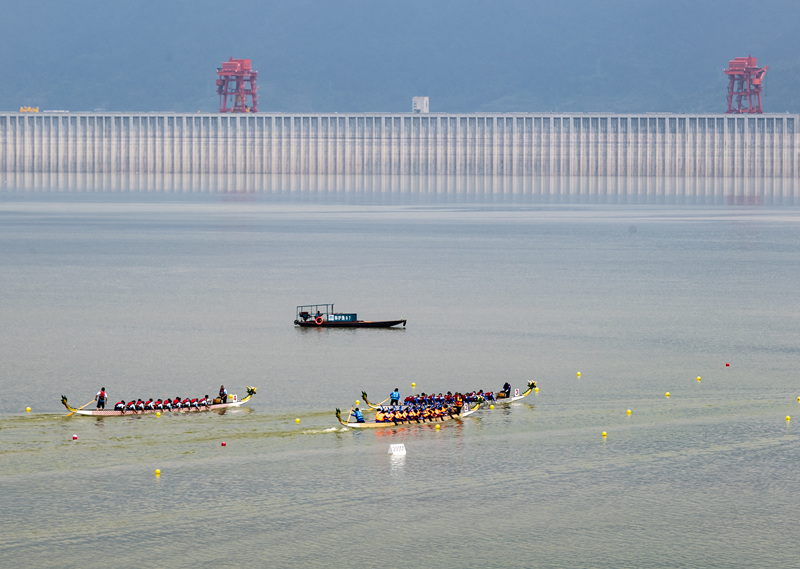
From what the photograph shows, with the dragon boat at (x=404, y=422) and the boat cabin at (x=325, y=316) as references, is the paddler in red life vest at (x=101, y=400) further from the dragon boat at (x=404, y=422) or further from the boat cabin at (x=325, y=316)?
the boat cabin at (x=325, y=316)

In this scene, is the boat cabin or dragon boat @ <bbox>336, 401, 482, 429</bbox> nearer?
dragon boat @ <bbox>336, 401, 482, 429</bbox>

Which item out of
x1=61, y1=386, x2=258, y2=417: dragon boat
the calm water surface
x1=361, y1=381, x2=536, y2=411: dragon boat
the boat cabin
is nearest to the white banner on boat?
the calm water surface

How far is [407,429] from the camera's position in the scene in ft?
149

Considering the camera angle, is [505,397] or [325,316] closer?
[505,397]

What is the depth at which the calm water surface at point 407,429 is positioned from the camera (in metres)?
33.9

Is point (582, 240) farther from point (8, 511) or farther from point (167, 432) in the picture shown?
point (8, 511)

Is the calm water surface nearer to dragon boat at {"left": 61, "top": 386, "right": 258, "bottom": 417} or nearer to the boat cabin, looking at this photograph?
dragon boat at {"left": 61, "top": 386, "right": 258, "bottom": 417}

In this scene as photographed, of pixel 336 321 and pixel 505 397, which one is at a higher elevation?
pixel 336 321

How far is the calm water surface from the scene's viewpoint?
33875 mm

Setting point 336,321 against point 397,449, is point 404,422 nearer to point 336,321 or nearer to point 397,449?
point 397,449

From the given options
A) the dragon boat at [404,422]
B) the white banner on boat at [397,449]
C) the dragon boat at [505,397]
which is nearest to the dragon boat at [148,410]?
the dragon boat at [404,422]

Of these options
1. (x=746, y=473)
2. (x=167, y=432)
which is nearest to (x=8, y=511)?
(x=167, y=432)

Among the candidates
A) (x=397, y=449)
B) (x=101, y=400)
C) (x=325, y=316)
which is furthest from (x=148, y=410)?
(x=325, y=316)

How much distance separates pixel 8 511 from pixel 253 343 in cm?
2761
